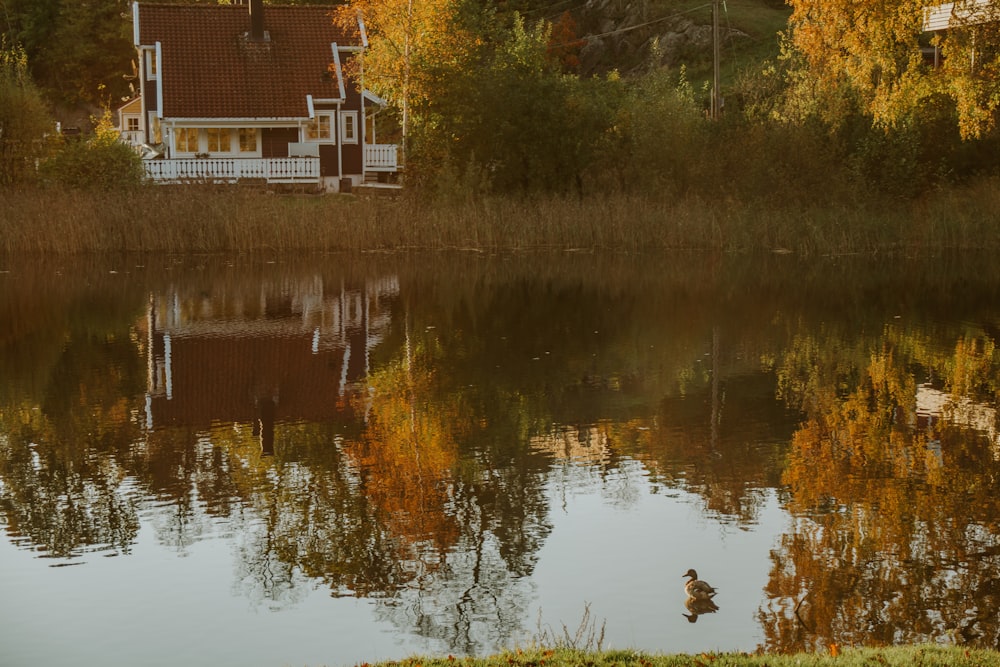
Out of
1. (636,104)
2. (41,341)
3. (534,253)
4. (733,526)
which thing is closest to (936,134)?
(636,104)

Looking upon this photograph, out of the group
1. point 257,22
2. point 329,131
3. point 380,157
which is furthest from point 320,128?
point 257,22

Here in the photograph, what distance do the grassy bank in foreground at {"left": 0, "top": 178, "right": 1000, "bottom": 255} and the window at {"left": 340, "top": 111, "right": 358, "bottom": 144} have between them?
13741mm

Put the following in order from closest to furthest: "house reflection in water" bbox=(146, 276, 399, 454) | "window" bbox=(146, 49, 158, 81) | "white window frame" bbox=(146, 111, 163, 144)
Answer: "house reflection in water" bbox=(146, 276, 399, 454) < "window" bbox=(146, 49, 158, 81) < "white window frame" bbox=(146, 111, 163, 144)

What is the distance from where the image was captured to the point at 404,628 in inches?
368

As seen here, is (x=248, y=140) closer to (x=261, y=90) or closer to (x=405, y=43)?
(x=261, y=90)

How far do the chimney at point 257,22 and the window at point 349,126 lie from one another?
175 inches

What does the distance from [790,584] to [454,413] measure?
6830 mm

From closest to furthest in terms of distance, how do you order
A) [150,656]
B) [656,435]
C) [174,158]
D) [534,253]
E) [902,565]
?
1. [150,656]
2. [902,565]
3. [656,435]
4. [534,253]
5. [174,158]

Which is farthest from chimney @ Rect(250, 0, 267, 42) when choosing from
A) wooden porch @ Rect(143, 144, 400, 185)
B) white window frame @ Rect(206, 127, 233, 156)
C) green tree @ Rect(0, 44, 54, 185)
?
green tree @ Rect(0, 44, 54, 185)

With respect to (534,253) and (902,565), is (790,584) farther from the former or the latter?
(534,253)

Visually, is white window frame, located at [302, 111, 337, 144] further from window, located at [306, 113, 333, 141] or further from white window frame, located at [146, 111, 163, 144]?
white window frame, located at [146, 111, 163, 144]

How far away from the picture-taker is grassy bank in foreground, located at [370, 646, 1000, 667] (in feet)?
23.8

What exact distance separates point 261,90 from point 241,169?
439 cm

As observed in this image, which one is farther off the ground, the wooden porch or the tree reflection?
the wooden porch
